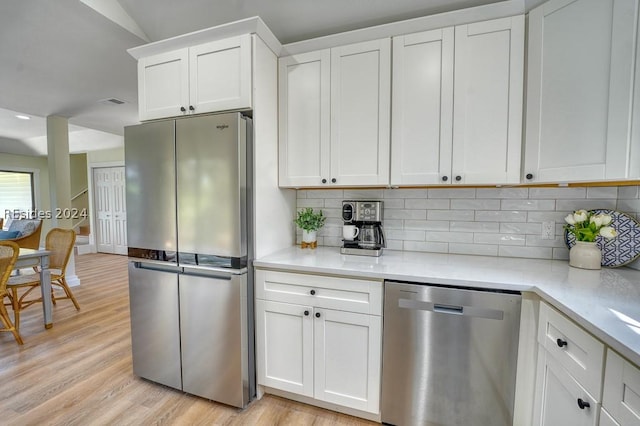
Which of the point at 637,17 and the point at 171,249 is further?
the point at 171,249

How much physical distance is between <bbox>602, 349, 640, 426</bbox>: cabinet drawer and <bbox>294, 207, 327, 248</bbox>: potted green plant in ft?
5.25

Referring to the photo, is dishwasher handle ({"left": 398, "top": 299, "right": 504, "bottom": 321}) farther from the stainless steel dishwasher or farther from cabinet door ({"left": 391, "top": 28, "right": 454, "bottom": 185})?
cabinet door ({"left": 391, "top": 28, "right": 454, "bottom": 185})

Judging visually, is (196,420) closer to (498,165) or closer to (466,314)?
(466,314)

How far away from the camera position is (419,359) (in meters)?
1.42

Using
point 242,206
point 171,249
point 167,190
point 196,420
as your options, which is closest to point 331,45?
point 242,206

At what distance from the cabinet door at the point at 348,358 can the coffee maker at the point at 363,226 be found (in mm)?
486

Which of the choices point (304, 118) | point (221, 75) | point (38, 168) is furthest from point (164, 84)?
point (38, 168)

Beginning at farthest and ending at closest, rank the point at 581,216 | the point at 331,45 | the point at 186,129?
the point at 331,45 → the point at 186,129 → the point at 581,216

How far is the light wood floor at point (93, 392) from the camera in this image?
162cm

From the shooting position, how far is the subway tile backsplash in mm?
1686

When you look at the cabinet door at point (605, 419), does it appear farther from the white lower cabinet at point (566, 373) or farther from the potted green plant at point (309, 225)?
the potted green plant at point (309, 225)

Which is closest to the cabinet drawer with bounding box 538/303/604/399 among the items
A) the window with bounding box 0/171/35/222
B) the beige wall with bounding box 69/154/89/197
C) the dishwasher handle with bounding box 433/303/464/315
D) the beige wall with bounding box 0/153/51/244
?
the dishwasher handle with bounding box 433/303/464/315

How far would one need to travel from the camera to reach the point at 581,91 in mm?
1334

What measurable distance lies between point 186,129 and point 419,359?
185cm
